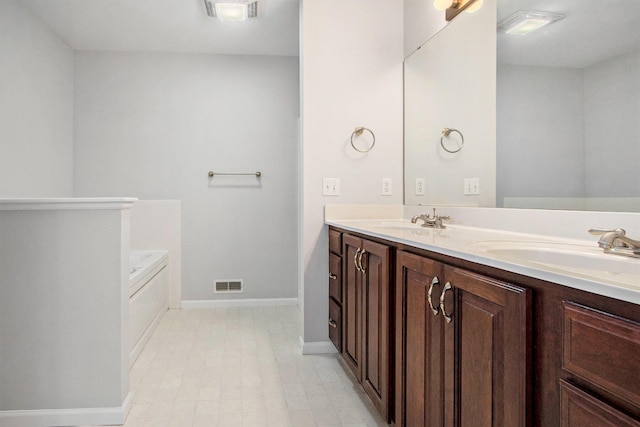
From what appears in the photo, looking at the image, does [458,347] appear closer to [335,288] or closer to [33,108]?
[335,288]

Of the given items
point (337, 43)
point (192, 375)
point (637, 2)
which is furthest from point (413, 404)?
point (337, 43)

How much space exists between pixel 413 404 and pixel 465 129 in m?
1.36

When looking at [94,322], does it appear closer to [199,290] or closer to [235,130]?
[199,290]

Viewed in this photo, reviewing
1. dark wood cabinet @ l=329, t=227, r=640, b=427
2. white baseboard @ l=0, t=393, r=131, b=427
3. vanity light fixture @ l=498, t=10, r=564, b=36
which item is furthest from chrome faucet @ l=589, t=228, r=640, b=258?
white baseboard @ l=0, t=393, r=131, b=427

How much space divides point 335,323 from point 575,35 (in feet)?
5.80

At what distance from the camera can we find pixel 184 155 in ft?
13.3

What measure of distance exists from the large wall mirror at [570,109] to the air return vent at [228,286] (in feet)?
9.03

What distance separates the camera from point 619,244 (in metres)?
1.15

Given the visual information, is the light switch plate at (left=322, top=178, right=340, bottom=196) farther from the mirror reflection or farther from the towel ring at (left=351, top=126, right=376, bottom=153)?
the mirror reflection

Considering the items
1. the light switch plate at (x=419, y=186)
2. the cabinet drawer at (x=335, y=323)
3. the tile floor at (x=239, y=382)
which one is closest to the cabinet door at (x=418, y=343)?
the tile floor at (x=239, y=382)

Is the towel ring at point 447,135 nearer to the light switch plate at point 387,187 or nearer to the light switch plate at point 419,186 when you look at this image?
the light switch plate at point 419,186

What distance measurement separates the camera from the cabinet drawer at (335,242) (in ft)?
8.00

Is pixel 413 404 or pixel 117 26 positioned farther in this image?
pixel 117 26

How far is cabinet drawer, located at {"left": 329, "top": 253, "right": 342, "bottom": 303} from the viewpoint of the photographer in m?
2.45
